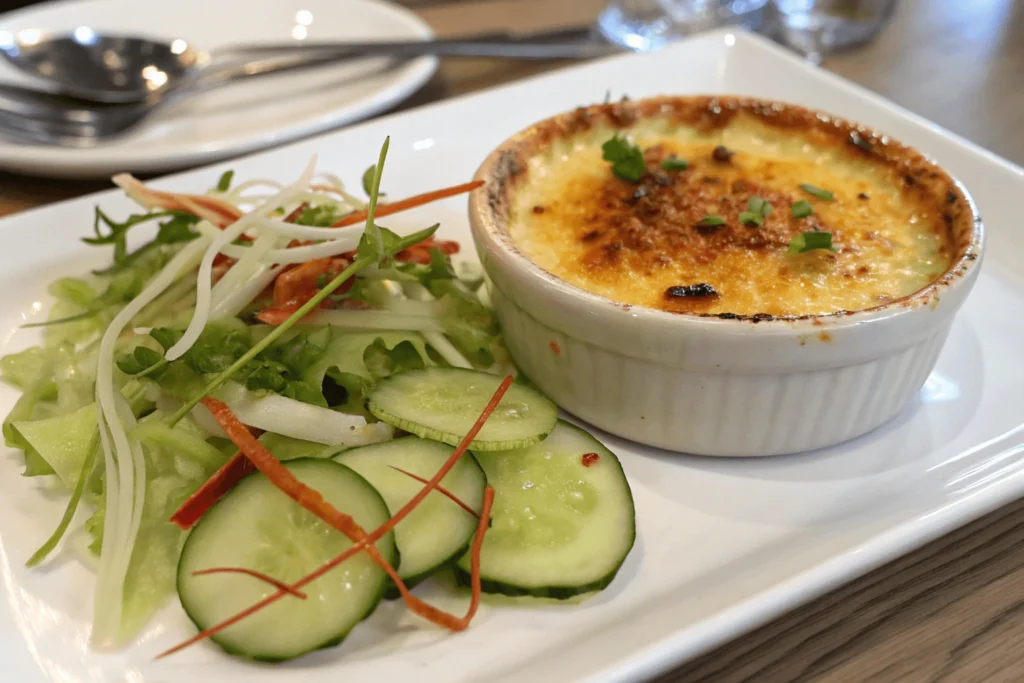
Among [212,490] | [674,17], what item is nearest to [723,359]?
[212,490]

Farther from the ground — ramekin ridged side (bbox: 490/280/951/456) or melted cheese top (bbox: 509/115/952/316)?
melted cheese top (bbox: 509/115/952/316)

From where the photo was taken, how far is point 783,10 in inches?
148

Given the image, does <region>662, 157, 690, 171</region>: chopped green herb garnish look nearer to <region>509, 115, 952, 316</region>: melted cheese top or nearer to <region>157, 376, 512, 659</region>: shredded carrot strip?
<region>509, 115, 952, 316</region>: melted cheese top

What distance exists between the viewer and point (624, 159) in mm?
1937

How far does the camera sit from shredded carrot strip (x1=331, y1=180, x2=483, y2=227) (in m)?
1.72

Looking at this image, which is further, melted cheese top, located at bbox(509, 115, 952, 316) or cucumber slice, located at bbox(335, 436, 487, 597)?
melted cheese top, located at bbox(509, 115, 952, 316)

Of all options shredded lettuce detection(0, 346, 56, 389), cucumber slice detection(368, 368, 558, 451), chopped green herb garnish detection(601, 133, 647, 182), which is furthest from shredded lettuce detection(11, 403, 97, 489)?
chopped green herb garnish detection(601, 133, 647, 182)

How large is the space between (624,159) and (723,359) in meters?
0.72

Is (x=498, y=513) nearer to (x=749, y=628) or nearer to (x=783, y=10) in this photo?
(x=749, y=628)

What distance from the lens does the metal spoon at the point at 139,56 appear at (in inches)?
110

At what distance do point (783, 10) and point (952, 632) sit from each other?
3.29 metres

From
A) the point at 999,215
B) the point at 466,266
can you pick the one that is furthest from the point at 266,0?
the point at 999,215

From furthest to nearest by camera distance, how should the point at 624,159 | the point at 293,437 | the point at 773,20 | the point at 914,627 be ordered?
1. the point at 773,20
2. the point at 624,159
3. the point at 293,437
4. the point at 914,627

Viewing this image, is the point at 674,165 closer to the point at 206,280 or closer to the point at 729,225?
the point at 729,225
